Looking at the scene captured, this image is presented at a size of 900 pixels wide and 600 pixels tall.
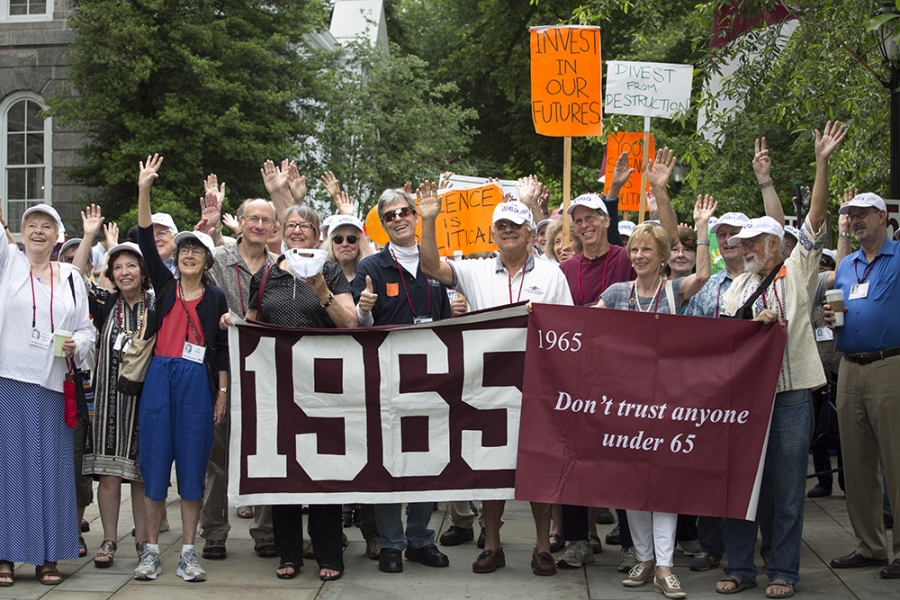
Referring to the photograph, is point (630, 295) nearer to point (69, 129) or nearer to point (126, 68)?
point (126, 68)

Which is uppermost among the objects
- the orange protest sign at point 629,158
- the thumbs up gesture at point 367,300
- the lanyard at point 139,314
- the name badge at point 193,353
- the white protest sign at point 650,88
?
the white protest sign at point 650,88

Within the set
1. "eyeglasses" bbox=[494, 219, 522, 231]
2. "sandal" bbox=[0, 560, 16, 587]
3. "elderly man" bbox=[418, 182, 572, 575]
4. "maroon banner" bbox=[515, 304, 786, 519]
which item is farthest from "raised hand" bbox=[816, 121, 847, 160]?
"sandal" bbox=[0, 560, 16, 587]

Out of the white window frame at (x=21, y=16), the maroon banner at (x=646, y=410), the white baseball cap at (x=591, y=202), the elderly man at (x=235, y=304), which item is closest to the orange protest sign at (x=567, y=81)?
the white baseball cap at (x=591, y=202)

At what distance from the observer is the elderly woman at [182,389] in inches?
245

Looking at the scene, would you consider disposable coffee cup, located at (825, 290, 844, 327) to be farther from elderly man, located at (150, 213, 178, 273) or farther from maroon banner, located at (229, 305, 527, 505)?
elderly man, located at (150, 213, 178, 273)

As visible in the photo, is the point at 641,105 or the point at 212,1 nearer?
the point at 641,105

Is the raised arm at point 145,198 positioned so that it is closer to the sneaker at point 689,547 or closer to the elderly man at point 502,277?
the elderly man at point 502,277

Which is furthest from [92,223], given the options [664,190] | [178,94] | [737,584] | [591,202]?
[178,94]

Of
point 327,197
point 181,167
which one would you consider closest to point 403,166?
point 327,197

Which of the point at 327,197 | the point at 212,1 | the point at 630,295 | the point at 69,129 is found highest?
the point at 212,1

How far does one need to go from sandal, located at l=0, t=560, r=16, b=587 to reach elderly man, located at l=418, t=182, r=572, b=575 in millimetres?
2813

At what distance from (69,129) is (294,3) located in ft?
18.4

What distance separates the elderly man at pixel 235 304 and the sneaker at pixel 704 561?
2773 millimetres

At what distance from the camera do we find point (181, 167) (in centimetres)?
1933
